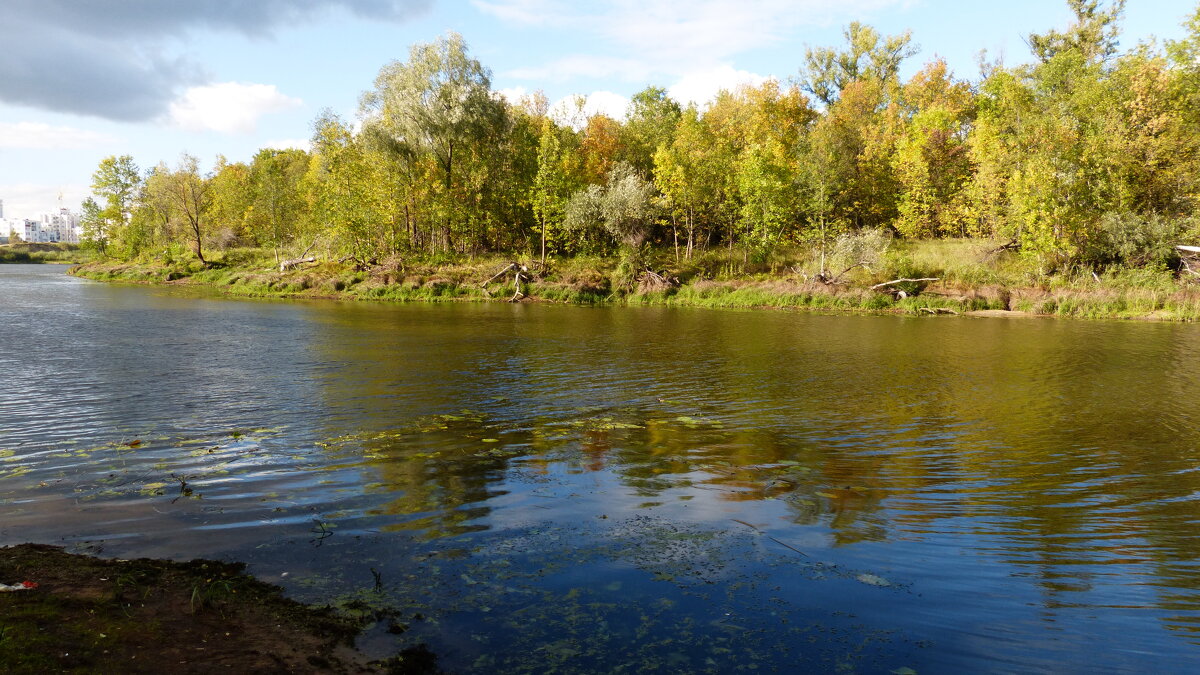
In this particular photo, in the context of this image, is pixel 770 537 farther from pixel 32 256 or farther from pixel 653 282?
pixel 32 256

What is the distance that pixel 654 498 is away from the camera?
10.0 meters

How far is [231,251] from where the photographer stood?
78125 millimetres

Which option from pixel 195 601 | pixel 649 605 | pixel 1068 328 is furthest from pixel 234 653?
pixel 1068 328

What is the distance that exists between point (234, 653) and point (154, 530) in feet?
12.4

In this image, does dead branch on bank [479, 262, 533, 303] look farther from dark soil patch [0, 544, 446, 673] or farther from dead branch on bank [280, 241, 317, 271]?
dark soil patch [0, 544, 446, 673]

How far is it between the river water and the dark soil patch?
417 mm

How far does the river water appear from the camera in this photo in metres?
6.12

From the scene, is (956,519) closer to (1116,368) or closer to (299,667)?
(299,667)

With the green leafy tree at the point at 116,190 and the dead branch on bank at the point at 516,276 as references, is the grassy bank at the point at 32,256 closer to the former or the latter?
the green leafy tree at the point at 116,190

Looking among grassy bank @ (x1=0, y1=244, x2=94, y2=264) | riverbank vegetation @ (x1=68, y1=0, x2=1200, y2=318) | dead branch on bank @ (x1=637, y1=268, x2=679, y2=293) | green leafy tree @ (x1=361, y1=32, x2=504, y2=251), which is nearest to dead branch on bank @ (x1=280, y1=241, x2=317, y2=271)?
riverbank vegetation @ (x1=68, y1=0, x2=1200, y2=318)

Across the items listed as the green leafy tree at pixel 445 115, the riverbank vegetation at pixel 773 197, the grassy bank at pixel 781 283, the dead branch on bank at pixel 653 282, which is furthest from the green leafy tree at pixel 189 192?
the dead branch on bank at pixel 653 282

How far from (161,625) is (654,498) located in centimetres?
635

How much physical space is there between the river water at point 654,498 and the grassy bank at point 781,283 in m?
26.5

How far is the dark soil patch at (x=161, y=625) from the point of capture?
508cm
